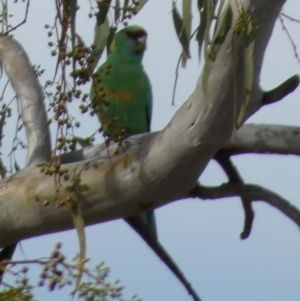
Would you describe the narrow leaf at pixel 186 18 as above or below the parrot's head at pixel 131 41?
below

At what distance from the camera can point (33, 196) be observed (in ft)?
5.02

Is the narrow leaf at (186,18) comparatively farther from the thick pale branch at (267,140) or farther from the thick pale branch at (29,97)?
the thick pale branch at (29,97)

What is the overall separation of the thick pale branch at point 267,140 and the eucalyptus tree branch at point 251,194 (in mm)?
74

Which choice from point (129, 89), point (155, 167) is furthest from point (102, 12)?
point (129, 89)

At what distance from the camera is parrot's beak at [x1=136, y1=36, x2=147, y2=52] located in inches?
117

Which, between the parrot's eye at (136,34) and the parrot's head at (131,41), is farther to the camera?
the parrot's eye at (136,34)

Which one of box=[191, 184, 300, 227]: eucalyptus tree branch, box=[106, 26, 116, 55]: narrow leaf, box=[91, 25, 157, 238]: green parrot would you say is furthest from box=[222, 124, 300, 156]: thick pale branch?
box=[91, 25, 157, 238]: green parrot

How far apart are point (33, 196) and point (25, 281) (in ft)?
1.76

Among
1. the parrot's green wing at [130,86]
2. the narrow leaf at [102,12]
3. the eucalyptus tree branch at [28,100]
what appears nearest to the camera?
the narrow leaf at [102,12]

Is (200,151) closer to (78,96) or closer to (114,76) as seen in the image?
(78,96)

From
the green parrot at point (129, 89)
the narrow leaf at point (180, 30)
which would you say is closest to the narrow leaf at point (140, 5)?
the narrow leaf at point (180, 30)

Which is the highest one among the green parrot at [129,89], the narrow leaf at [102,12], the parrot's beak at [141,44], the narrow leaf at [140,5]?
the parrot's beak at [141,44]

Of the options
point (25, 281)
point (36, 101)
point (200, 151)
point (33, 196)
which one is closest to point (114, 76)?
point (36, 101)

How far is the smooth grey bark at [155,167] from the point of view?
4.07 ft
